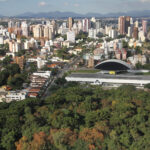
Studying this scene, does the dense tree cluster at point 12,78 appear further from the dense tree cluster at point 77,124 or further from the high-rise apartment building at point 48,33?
the high-rise apartment building at point 48,33

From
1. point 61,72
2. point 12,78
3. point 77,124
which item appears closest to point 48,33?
point 61,72

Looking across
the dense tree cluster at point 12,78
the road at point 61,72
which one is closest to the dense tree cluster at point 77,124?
the road at point 61,72

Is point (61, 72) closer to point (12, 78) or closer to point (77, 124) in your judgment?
point (12, 78)

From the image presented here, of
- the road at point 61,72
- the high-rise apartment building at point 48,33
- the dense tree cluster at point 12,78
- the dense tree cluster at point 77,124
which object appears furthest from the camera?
the high-rise apartment building at point 48,33

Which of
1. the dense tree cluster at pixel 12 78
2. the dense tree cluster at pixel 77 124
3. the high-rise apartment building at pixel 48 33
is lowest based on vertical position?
the dense tree cluster at pixel 77 124

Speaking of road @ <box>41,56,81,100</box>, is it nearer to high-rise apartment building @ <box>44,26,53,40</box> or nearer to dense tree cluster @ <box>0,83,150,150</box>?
dense tree cluster @ <box>0,83,150,150</box>

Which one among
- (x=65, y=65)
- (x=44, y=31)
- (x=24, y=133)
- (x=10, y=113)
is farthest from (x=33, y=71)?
(x=44, y=31)

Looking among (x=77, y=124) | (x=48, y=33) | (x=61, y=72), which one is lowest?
(x=77, y=124)

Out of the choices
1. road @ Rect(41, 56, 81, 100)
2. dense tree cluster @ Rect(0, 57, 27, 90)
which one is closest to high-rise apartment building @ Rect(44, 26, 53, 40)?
road @ Rect(41, 56, 81, 100)
